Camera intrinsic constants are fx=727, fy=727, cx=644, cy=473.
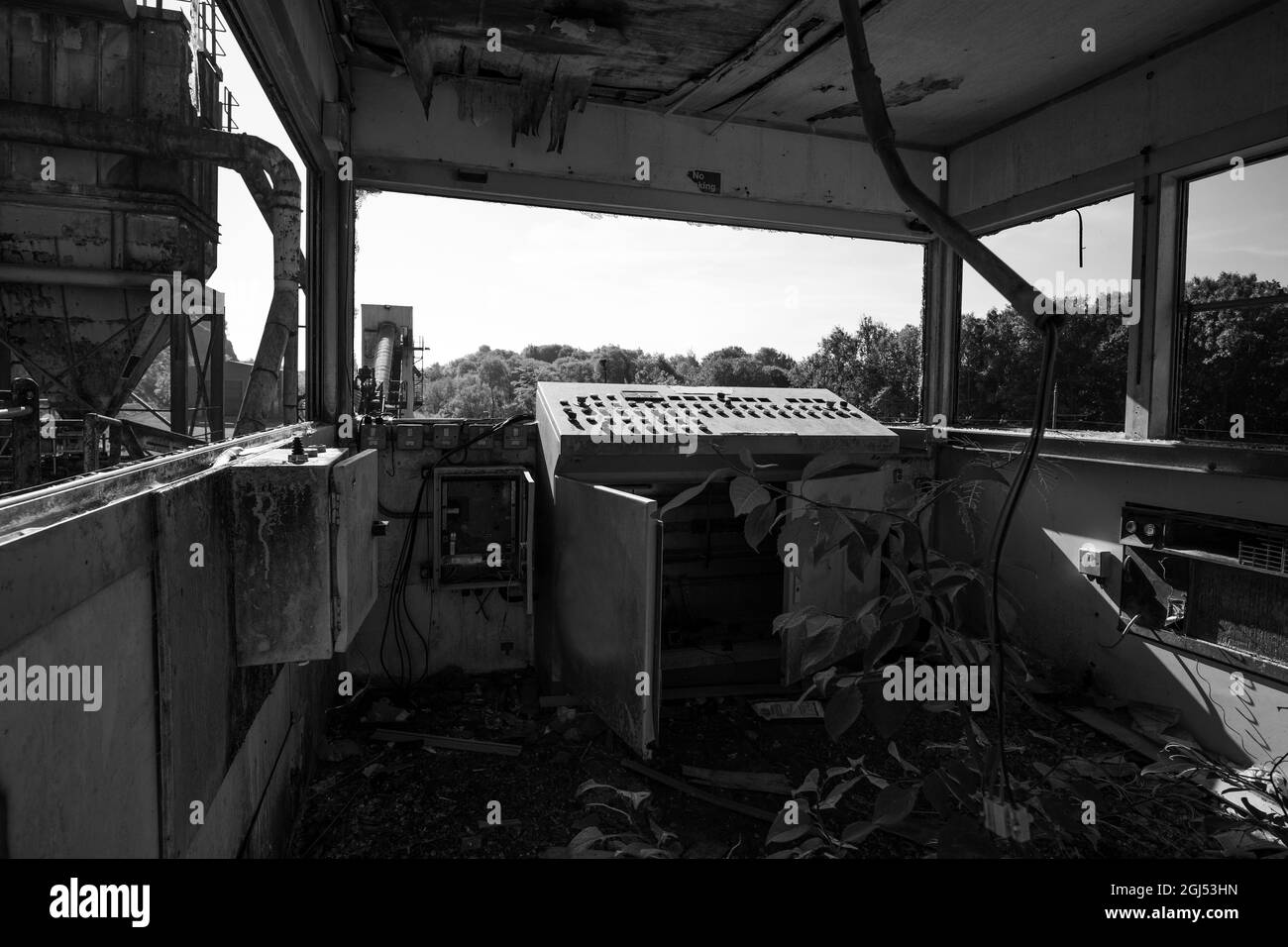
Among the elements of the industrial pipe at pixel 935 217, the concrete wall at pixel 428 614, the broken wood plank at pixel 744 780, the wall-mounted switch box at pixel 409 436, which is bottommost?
the broken wood plank at pixel 744 780

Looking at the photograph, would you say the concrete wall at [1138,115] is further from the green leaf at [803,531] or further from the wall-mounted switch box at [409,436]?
the wall-mounted switch box at [409,436]

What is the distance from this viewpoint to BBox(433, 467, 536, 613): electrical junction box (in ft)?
13.2

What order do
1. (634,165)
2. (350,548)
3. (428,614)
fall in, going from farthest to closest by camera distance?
(634,165), (428,614), (350,548)

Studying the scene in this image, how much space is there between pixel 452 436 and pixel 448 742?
1.68 metres

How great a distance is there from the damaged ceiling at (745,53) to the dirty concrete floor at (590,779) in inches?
134

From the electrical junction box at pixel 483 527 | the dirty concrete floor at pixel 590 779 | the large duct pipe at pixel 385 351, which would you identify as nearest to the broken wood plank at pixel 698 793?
the dirty concrete floor at pixel 590 779

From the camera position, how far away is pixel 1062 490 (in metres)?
4.30

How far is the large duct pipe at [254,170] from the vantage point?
1.99 m

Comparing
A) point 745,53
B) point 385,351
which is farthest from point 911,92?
point 385,351

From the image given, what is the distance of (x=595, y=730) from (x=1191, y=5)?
15.0 feet

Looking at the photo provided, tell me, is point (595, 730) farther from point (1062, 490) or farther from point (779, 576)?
point (1062, 490)

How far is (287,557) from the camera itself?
5.46ft

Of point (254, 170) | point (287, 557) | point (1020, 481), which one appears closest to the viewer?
point (1020, 481)

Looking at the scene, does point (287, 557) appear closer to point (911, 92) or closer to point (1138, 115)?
point (911, 92)
